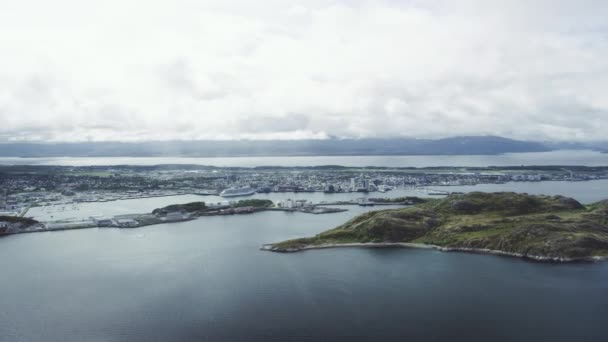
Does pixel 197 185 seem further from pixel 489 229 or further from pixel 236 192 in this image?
pixel 489 229

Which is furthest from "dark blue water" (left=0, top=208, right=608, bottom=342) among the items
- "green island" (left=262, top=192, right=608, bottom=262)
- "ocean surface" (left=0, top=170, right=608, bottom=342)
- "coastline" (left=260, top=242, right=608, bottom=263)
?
"green island" (left=262, top=192, right=608, bottom=262)

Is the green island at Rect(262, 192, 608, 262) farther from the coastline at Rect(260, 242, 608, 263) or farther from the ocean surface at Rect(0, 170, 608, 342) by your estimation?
the ocean surface at Rect(0, 170, 608, 342)

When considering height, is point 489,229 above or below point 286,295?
above

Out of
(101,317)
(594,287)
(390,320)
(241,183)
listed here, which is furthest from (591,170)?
(101,317)

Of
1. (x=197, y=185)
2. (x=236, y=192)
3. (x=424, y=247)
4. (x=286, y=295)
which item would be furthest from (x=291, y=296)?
(x=197, y=185)

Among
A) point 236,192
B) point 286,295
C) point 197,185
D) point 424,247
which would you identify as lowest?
point 286,295

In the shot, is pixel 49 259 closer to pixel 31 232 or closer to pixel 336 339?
pixel 31 232
